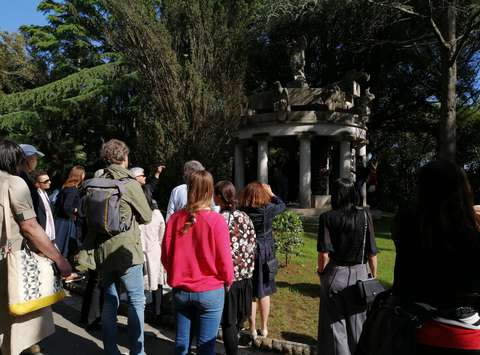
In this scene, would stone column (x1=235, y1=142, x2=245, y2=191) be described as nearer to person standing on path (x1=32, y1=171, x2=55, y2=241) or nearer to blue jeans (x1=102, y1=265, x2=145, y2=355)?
person standing on path (x1=32, y1=171, x2=55, y2=241)

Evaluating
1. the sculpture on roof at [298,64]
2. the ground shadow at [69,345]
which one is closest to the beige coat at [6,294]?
the ground shadow at [69,345]

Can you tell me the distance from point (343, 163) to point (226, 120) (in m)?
5.71

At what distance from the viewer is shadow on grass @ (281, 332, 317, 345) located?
4.69 m

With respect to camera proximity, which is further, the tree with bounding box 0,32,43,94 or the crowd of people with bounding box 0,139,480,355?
the tree with bounding box 0,32,43,94

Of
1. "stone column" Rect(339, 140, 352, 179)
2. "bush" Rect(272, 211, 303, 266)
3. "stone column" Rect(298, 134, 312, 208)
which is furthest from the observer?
"stone column" Rect(339, 140, 352, 179)

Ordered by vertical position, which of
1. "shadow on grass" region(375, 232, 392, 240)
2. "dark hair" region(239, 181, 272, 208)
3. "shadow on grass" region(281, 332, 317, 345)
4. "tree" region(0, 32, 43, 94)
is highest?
"tree" region(0, 32, 43, 94)

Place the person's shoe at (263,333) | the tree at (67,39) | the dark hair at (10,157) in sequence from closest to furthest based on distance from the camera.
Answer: the dark hair at (10,157) < the person's shoe at (263,333) < the tree at (67,39)

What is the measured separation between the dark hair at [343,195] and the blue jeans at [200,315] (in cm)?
130

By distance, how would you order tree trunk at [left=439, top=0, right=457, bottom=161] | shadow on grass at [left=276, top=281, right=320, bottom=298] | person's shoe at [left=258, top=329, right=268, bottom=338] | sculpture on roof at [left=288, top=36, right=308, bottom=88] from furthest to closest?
sculpture on roof at [left=288, top=36, right=308, bottom=88], tree trunk at [left=439, top=0, right=457, bottom=161], shadow on grass at [left=276, top=281, right=320, bottom=298], person's shoe at [left=258, top=329, right=268, bottom=338]

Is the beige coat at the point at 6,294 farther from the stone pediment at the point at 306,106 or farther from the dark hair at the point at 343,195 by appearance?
the stone pediment at the point at 306,106

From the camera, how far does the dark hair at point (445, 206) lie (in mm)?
1975

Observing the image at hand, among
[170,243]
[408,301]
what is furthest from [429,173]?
[170,243]

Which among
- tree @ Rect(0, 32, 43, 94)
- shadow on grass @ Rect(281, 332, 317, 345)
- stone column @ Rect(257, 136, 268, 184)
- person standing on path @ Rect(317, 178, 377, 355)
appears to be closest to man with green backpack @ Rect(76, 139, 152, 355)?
person standing on path @ Rect(317, 178, 377, 355)

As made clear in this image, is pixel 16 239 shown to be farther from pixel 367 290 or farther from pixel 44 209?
pixel 44 209
